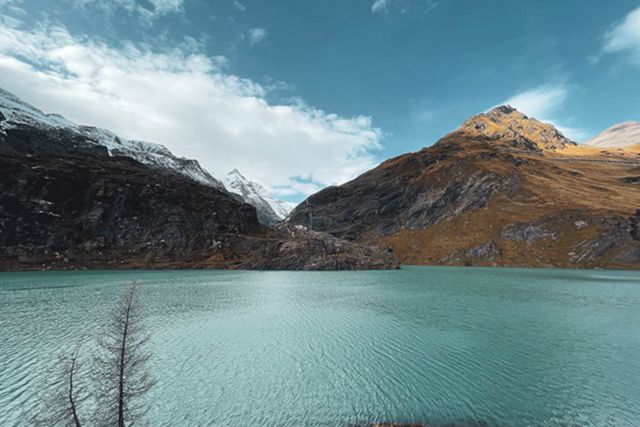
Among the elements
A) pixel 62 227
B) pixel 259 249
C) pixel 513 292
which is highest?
pixel 62 227

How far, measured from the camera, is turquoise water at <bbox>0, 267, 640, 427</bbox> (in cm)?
2289

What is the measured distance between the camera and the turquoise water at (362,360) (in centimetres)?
2289

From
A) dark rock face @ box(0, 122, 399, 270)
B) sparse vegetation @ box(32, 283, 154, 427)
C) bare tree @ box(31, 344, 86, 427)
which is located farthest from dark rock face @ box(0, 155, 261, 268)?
sparse vegetation @ box(32, 283, 154, 427)

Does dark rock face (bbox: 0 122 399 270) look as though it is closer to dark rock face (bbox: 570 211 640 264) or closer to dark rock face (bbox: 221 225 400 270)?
dark rock face (bbox: 221 225 400 270)

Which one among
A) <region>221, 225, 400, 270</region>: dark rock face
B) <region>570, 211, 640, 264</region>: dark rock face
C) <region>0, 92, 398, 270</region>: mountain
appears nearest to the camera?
<region>0, 92, 398, 270</region>: mountain

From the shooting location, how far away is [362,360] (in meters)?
33.2

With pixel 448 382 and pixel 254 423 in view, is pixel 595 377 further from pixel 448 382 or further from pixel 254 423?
pixel 254 423

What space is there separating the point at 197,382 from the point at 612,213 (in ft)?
792

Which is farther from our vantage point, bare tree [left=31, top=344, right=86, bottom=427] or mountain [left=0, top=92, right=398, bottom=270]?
mountain [left=0, top=92, right=398, bottom=270]

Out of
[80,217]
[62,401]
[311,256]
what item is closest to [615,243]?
[311,256]

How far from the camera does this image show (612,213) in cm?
18662

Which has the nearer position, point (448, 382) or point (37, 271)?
point (448, 382)

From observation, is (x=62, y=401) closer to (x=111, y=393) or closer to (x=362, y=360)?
(x=111, y=393)

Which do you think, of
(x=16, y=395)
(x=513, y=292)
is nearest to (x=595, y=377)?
(x=16, y=395)
